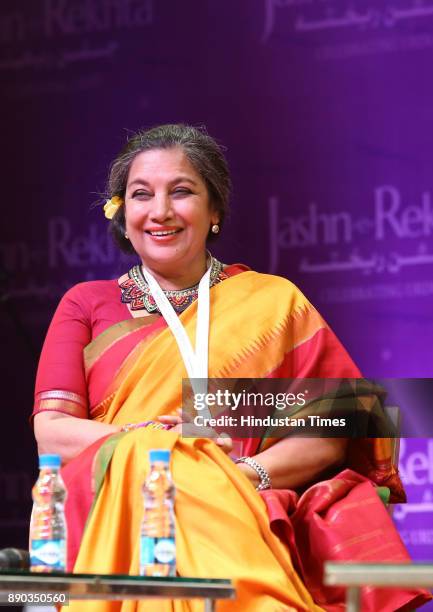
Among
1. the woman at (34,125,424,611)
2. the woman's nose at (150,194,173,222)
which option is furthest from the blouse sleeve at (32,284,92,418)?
the woman's nose at (150,194,173,222)

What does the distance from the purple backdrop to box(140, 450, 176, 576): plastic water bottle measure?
2.12 metres

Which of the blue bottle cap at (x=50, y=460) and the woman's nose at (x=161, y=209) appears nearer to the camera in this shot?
the blue bottle cap at (x=50, y=460)

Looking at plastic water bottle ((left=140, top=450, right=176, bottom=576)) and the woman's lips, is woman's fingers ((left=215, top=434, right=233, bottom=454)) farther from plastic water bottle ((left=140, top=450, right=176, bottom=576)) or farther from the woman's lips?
the woman's lips

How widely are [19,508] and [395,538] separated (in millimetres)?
2293

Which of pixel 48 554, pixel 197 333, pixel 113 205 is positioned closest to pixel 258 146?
pixel 113 205

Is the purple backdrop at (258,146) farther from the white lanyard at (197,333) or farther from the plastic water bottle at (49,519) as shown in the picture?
the plastic water bottle at (49,519)

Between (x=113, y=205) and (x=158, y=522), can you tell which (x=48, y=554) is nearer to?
(x=158, y=522)

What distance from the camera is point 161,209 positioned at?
3.40m

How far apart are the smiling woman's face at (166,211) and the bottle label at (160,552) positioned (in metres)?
1.11

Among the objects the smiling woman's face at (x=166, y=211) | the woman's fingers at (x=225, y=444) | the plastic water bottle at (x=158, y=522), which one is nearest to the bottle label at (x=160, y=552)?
the plastic water bottle at (x=158, y=522)

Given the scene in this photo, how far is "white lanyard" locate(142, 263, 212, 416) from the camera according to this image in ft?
10.6

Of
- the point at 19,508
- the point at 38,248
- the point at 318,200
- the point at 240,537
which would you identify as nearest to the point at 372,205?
the point at 318,200

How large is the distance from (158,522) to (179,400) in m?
0.68

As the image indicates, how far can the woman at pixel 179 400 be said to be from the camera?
106 inches
